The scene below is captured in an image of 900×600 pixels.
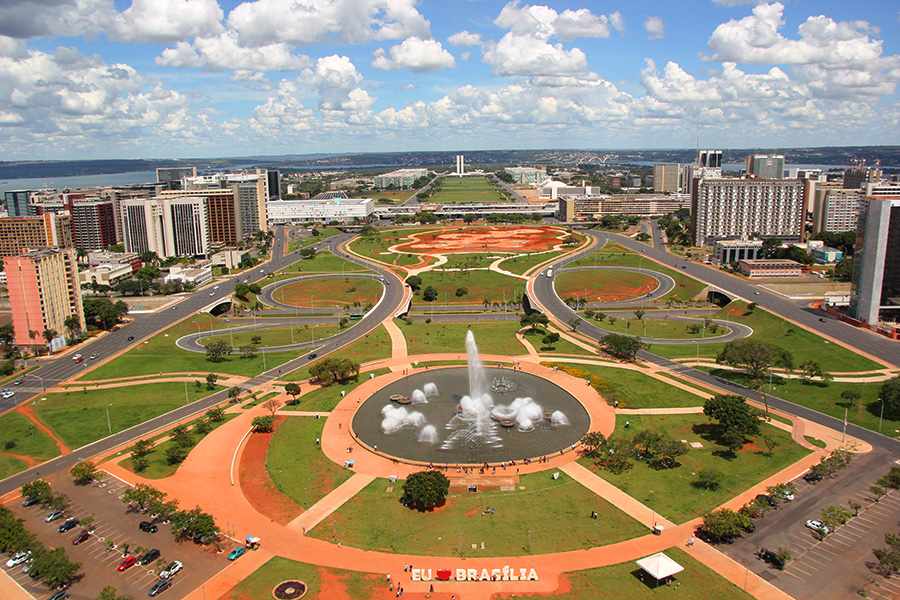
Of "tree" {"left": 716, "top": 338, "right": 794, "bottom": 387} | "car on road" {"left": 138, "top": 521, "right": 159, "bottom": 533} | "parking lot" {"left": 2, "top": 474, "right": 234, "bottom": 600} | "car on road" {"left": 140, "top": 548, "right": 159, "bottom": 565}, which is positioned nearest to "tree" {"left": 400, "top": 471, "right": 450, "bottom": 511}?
"parking lot" {"left": 2, "top": 474, "right": 234, "bottom": 600}

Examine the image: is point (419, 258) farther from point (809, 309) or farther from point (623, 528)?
point (623, 528)

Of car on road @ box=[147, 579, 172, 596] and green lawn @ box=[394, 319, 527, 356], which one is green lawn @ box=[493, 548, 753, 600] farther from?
green lawn @ box=[394, 319, 527, 356]

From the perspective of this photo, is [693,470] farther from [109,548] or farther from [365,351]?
[365,351]

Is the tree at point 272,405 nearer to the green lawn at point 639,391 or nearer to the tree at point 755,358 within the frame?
the green lawn at point 639,391

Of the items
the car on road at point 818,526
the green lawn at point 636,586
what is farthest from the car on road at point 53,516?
the car on road at point 818,526

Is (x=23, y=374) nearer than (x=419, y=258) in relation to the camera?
Yes

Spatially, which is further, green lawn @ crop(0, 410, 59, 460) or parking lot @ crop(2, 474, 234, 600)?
green lawn @ crop(0, 410, 59, 460)

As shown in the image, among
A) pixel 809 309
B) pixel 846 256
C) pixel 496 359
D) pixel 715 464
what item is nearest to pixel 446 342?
pixel 496 359

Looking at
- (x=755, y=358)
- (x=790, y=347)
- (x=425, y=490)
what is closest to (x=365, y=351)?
(x=425, y=490)
